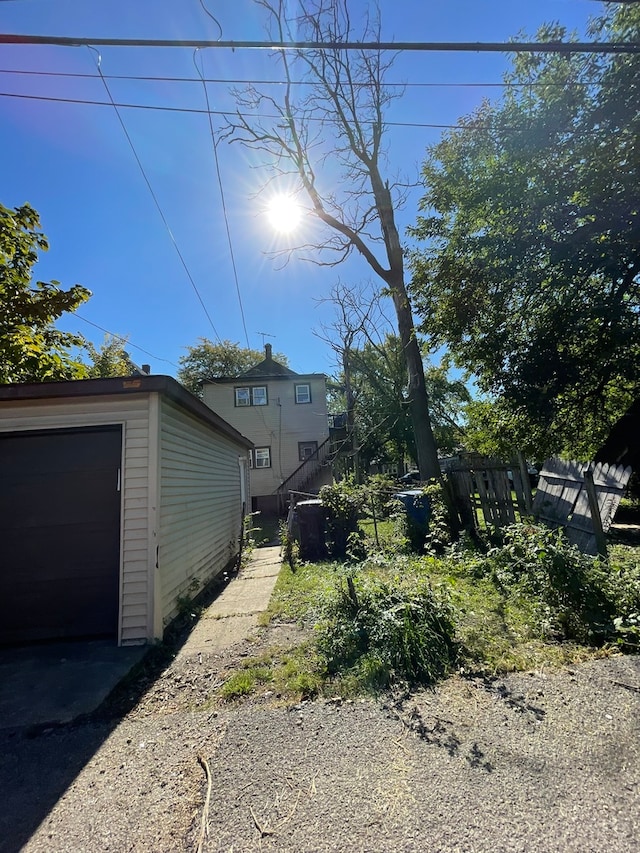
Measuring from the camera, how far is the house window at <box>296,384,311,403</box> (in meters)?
19.3

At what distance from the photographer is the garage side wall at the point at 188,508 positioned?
4457 mm

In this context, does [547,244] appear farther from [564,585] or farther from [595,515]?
[564,585]

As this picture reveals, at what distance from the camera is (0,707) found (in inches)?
116

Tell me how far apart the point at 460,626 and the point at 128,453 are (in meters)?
3.83

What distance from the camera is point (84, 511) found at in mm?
4254

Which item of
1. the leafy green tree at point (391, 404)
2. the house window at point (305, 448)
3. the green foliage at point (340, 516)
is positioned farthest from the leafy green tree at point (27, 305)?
the leafy green tree at point (391, 404)

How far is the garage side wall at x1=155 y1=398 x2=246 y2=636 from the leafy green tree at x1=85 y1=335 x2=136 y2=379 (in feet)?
34.5

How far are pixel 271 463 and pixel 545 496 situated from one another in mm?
14641

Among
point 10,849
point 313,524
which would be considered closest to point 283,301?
point 313,524

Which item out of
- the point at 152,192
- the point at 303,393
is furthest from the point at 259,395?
the point at 152,192

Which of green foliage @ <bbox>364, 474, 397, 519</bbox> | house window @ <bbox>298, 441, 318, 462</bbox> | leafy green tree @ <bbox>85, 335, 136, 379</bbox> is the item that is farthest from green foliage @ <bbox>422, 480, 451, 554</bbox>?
leafy green tree @ <bbox>85, 335, 136, 379</bbox>

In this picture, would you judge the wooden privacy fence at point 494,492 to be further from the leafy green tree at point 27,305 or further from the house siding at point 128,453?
the leafy green tree at point 27,305

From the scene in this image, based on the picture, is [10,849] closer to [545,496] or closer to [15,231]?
[545,496]

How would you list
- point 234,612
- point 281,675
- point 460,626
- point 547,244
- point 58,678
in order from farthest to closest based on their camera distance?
point 547,244, point 234,612, point 460,626, point 58,678, point 281,675
